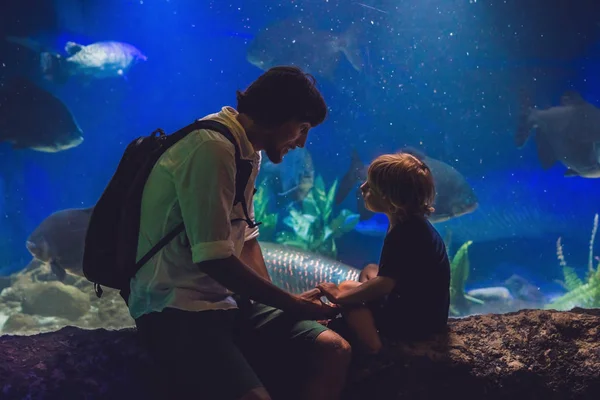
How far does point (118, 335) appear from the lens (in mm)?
1849

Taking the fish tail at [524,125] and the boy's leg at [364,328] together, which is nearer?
the boy's leg at [364,328]

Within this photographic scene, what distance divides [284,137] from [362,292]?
670mm

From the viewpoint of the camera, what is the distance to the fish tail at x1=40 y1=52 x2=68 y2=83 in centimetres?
676

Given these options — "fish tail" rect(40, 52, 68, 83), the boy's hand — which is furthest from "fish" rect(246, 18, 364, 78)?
the boy's hand

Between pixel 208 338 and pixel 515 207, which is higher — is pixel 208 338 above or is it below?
below

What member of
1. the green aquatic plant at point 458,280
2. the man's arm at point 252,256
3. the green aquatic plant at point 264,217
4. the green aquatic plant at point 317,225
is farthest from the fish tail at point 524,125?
the man's arm at point 252,256

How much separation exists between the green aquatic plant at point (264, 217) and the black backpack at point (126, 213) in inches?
188

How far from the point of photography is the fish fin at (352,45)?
8.35 metres

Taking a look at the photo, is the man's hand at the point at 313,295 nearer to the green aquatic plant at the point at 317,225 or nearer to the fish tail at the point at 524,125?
the green aquatic plant at the point at 317,225

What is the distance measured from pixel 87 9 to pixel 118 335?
882 centimetres

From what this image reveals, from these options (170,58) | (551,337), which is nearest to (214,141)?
(551,337)

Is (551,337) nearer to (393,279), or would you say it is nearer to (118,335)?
(393,279)

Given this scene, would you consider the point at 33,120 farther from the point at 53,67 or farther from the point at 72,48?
the point at 72,48

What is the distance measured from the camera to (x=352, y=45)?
8.47 metres
